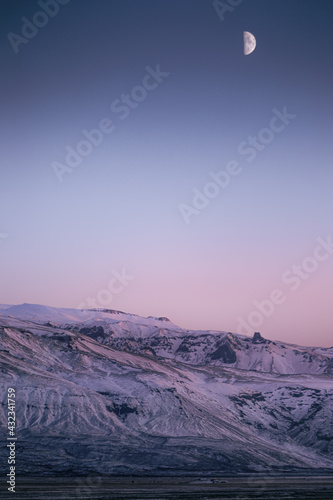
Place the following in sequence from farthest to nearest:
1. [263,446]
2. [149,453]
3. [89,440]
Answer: [263,446] < [89,440] < [149,453]

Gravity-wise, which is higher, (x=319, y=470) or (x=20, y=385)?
(x=20, y=385)

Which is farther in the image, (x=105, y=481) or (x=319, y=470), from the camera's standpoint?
(x=319, y=470)

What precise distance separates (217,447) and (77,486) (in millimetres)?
74494

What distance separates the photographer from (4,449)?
467 feet

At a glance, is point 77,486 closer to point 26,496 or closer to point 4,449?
point 26,496

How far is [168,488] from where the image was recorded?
10262cm

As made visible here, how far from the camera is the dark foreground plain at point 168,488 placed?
290ft

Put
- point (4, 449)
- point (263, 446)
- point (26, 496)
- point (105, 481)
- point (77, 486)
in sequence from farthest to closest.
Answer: point (263, 446)
point (4, 449)
point (105, 481)
point (77, 486)
point (26, 496)

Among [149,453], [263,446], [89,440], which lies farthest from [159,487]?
[263,446]

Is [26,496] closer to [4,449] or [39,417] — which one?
[4,449]

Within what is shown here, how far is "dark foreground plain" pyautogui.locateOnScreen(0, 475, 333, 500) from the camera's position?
88.2 metres

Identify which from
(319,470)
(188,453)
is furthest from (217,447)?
(319,470)

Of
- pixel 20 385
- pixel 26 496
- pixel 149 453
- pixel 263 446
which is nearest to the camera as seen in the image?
pixel 26 496

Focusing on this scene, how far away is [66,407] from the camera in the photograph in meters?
194
